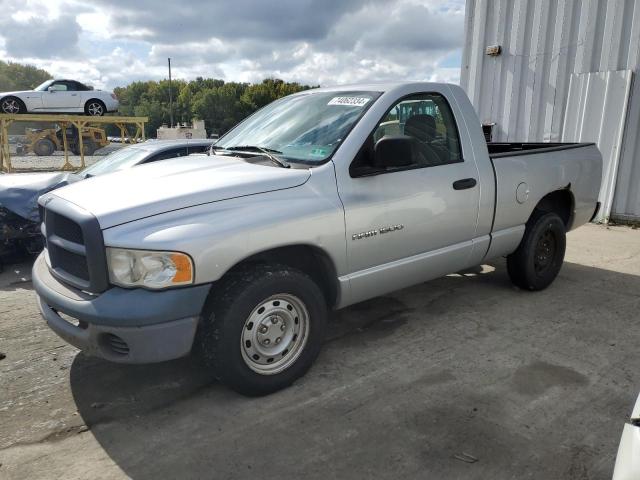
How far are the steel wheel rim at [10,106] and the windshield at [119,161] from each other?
1496 cm

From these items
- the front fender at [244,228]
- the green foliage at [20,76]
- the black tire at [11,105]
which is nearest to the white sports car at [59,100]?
the black tire at [11,105]

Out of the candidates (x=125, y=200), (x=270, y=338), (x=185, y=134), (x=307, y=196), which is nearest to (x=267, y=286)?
(x=270, y=338)

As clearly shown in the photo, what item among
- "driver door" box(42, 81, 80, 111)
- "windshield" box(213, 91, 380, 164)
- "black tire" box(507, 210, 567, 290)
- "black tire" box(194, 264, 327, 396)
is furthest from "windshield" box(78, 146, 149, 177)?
"driver door" box(42, 81, 80, 111)

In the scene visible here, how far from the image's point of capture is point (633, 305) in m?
4.85

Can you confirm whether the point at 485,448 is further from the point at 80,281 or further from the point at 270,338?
the point at 80,281

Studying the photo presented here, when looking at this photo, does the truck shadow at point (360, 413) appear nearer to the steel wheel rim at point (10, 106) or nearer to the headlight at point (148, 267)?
the headlight at point (148, 267)

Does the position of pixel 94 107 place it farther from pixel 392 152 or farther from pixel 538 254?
pixel 392 152

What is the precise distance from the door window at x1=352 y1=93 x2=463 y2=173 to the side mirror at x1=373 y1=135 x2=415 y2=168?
23cm

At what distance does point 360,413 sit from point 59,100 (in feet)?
68.5

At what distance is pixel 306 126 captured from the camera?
3766 millimetres

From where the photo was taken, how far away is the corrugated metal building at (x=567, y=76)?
8.34 meters

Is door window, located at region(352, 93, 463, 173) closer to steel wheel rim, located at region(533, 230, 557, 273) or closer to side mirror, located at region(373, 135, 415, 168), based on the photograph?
side mirror, located at region(373, 135, 415, 168)

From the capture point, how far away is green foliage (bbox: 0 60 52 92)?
101 meters

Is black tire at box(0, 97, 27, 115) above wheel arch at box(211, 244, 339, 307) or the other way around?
above
